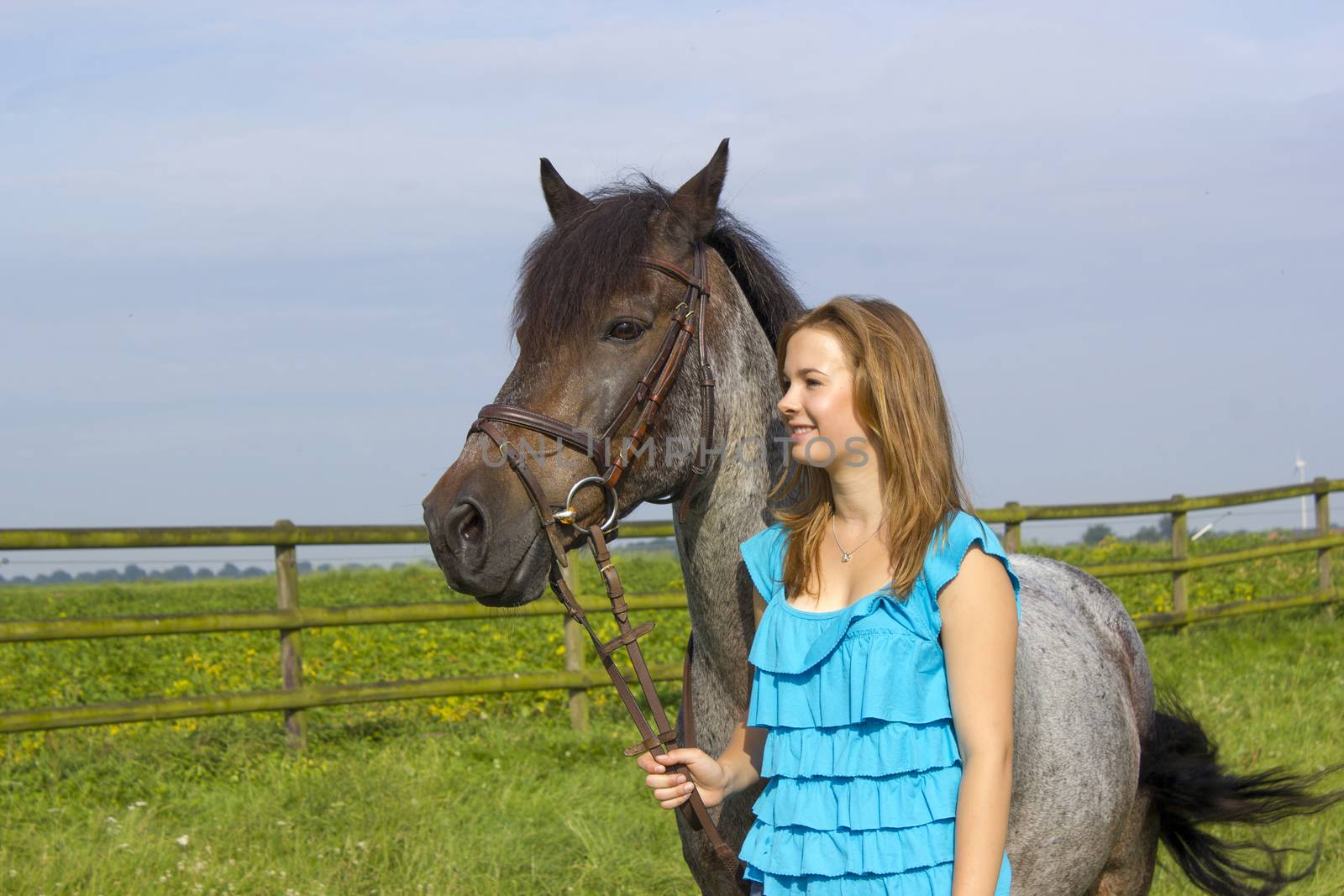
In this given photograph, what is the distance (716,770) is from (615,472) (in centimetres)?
58

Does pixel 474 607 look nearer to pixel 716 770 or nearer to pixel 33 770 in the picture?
pixel 33 770

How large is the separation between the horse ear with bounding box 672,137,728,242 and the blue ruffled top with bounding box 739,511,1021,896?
3.04 ft

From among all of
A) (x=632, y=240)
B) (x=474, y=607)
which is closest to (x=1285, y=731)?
(x=474, y=607)

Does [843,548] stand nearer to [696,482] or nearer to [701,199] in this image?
[696,482]

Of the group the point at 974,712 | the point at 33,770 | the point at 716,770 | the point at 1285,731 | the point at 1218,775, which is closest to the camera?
the point at 974,712

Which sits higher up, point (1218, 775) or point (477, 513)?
point (477, 513)

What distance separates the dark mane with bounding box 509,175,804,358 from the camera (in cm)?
222

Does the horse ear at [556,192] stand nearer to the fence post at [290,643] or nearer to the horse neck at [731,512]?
the horse neck at [731,512]

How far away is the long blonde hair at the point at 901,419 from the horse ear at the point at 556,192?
36.4 inches

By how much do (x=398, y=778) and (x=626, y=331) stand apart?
139 inches

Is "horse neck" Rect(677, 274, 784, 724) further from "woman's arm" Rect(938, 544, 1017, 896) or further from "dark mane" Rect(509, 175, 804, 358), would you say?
"woman's arm" Rect(938, 544, 1017, 896)

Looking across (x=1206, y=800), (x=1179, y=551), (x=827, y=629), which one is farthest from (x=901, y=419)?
(x=1179, y=551)

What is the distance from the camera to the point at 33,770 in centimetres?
555

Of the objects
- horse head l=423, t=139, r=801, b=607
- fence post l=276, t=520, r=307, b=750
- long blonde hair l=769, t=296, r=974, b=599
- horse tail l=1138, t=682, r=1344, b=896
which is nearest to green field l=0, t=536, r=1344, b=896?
fence post l=276, t=520, r=307, b=750
